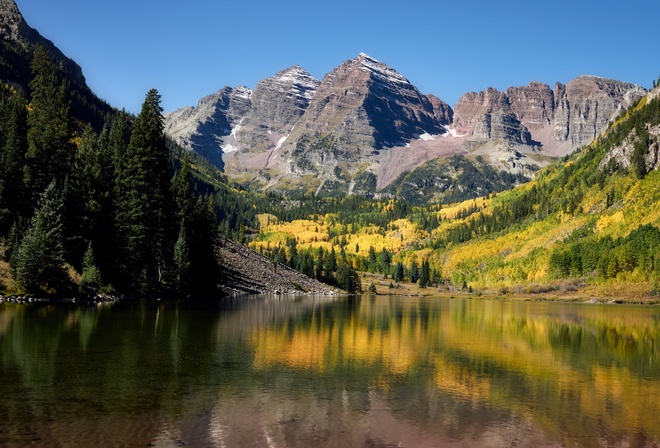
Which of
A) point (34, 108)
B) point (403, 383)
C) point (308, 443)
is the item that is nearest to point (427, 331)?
point (403, 383)

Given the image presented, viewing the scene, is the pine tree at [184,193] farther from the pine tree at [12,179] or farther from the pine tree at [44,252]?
the pine tree at [44,252]

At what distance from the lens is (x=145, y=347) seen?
1591 inches

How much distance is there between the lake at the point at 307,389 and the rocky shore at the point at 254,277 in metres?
90.5

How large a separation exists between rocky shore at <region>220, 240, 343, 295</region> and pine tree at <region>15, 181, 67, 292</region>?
195 ft

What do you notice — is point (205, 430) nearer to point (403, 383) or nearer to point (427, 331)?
point (403, 383)

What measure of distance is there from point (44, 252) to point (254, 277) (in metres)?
94.4

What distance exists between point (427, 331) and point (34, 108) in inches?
4285

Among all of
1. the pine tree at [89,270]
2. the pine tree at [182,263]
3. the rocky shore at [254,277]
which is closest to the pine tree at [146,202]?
the pine tree at [182,263]

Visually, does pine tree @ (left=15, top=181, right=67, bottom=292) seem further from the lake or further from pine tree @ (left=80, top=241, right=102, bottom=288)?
the lake

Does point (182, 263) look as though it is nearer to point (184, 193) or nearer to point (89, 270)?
point (184, 193)

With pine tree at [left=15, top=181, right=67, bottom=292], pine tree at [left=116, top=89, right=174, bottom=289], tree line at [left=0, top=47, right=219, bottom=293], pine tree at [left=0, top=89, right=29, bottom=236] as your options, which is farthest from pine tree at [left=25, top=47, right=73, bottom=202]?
pine tree at [left=15, top=181, right=67, bottom=292]

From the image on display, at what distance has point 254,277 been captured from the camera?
163 metres

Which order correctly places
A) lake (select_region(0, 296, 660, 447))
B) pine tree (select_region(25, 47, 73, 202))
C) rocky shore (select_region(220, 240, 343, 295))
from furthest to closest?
rocky shore (select_region(220, 240, 343, 295)) → pine tree (select_region(25, 47, 73, 202)) → lake (select_region(0, 296, 660, 447))

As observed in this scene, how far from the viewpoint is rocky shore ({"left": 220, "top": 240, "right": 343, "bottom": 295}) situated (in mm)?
148738
